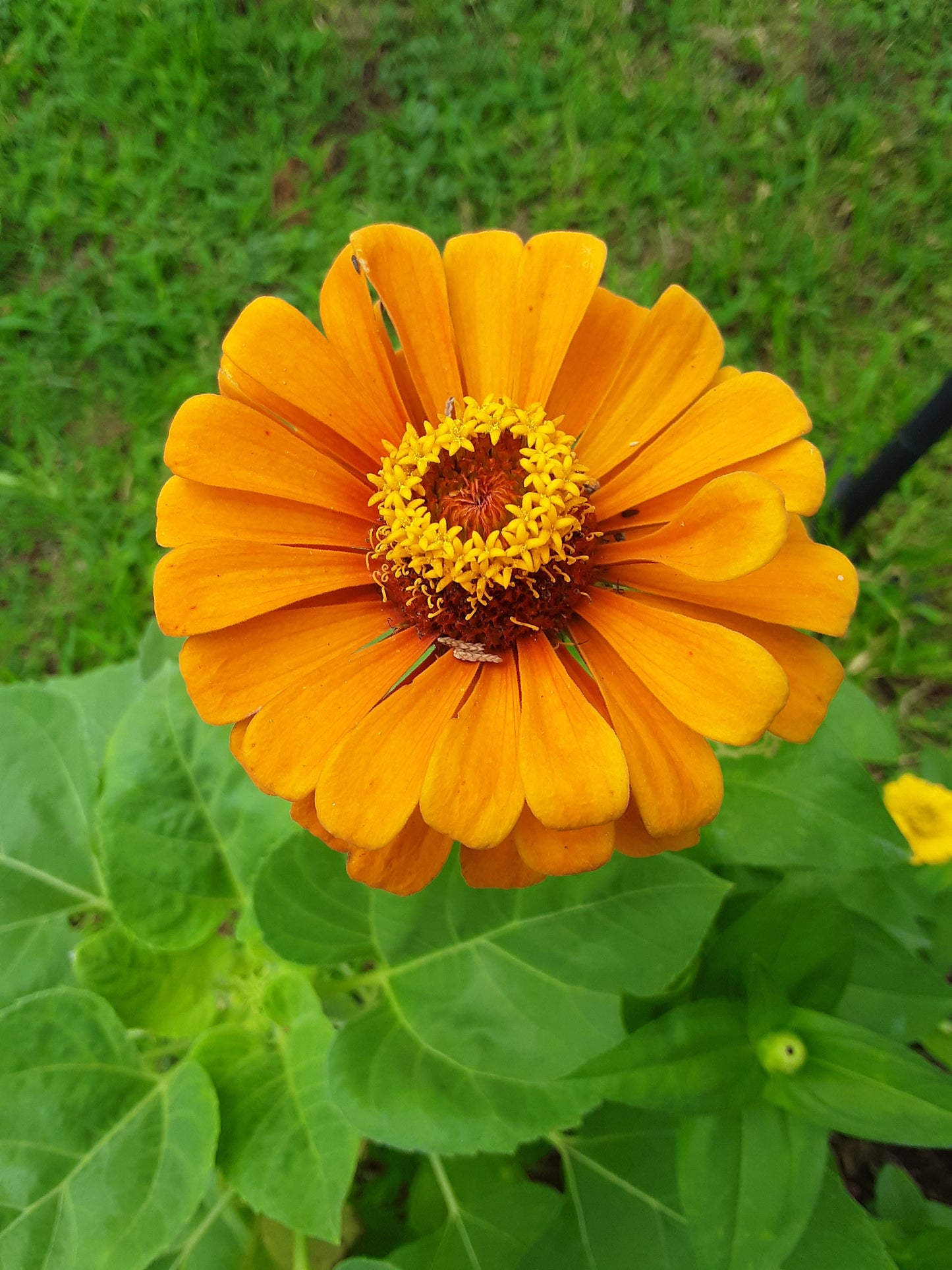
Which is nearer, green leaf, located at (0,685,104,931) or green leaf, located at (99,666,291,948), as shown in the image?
green leaf, located at (99,666,291,948)

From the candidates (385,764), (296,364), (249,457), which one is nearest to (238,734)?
(385,764)

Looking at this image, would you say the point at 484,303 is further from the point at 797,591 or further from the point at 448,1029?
the point at 448,1029

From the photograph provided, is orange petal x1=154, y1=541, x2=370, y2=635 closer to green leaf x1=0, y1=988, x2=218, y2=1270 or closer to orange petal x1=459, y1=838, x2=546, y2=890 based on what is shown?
orange petal x1=459, y1=838, x2=546, y2=890

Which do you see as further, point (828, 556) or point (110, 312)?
point (110, 312)

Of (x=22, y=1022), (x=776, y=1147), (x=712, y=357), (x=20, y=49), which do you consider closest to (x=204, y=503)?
(x=712, y=357)

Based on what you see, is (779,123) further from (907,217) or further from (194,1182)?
(194,1182)

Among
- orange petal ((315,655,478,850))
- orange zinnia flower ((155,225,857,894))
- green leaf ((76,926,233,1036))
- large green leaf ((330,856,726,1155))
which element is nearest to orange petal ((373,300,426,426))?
orange zinnia flower ((155,225,857,894))
